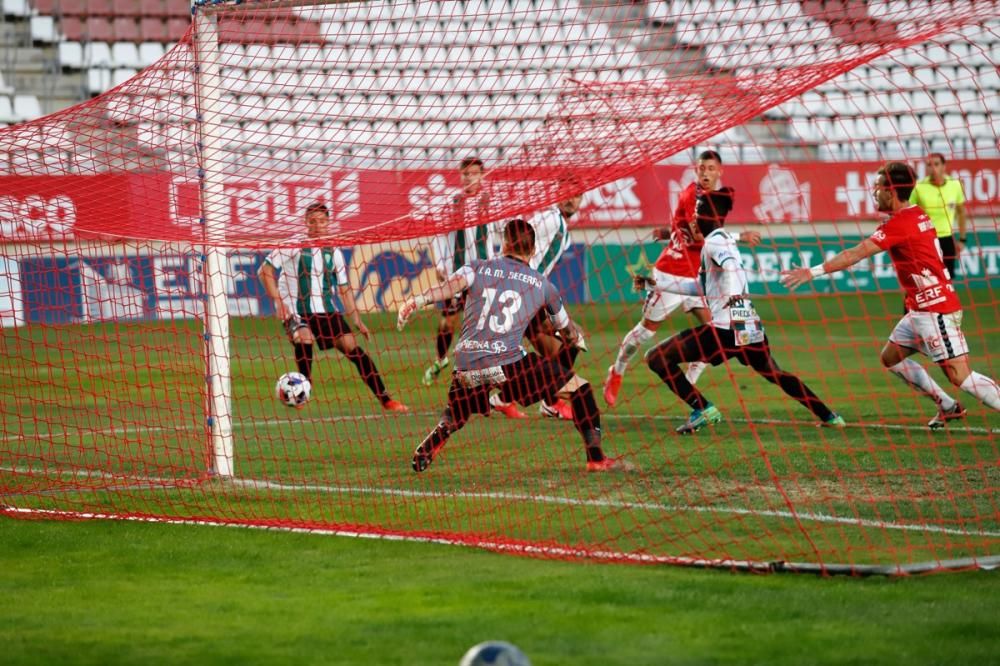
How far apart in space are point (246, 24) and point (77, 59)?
54.8 ft

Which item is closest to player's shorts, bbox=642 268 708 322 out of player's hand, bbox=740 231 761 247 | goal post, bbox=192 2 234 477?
player's hand, bbox=740 231 761 247

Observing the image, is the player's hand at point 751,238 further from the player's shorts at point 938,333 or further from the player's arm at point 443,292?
the player's arm at point 443,292

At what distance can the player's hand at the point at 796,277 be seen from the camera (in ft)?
23.3

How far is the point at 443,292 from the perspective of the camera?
8.10 m

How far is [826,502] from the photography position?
7.29 m

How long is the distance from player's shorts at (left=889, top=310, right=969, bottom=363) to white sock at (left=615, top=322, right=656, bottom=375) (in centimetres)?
231

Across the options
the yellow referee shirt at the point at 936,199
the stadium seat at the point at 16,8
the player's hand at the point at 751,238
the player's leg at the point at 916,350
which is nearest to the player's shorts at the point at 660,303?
the player's hand at the point at 751,238

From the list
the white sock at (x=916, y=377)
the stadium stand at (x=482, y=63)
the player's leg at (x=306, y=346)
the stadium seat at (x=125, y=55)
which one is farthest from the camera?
the stadium seat at (x=125, y=55)

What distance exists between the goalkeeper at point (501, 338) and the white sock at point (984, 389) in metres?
2.76

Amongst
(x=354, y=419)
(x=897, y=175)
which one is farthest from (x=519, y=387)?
(x=354, y=419)

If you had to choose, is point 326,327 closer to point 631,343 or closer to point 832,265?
point 631,343

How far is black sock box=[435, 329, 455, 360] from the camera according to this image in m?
11.7

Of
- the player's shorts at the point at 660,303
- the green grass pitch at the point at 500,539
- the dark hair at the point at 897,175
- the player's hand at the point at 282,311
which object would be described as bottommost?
the green grass pitch at the point at 500,539

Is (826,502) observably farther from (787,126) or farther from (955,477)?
(787,126)
